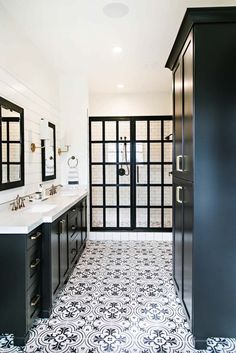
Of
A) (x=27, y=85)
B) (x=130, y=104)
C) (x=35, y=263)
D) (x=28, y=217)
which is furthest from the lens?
(x=130, y=104)

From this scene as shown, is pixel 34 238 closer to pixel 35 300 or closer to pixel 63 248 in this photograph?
pixel 35 300

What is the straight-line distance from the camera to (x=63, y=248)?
9.81 ft

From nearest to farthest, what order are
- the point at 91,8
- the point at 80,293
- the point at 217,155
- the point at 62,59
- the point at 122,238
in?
the point at 217,155 → the point at 91,8 → the point at 80,293 → the point at 62,59 → the point at 122,238

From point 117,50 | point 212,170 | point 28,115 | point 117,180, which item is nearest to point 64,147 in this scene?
point 117,180

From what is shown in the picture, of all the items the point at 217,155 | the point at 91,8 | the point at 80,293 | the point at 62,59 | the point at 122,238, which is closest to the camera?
the point at 217,155

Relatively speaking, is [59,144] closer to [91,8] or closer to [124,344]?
[91,8]

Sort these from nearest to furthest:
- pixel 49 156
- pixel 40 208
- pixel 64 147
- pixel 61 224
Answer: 1. pixel 61 224
2. pixel 40 208
3. pixel 49 156
4. pixel 64 147

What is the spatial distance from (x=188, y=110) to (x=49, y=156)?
250 centimetres

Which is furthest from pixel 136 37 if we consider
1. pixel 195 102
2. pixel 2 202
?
pixel 2 202

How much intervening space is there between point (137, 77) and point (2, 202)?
3084 mm

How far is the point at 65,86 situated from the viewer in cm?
483

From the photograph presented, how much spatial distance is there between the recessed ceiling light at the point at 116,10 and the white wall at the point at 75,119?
2036 mm

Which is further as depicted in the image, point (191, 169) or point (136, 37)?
point (136, 37)

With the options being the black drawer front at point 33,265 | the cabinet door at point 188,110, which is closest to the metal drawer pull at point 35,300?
the black drawer front at point 33,265
